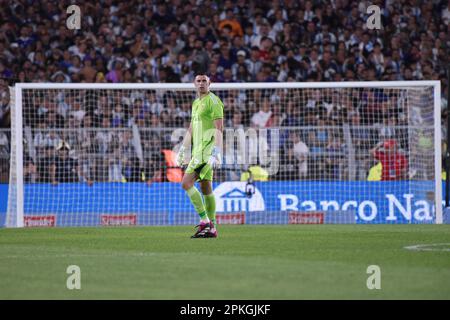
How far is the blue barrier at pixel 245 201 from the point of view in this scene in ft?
68.0

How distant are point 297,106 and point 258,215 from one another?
3.74m

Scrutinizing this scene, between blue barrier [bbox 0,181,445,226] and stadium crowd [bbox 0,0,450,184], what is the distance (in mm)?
2221

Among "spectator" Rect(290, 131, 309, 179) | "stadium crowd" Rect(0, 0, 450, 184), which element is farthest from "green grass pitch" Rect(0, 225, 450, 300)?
"stadium crowd" Rect(0, 0, 450, 184)

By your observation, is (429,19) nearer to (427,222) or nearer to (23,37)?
(427,222)

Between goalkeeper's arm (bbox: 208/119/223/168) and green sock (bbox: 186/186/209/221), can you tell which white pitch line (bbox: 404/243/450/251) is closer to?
goalkeeper's arm (bbox: 208/119/223/168)

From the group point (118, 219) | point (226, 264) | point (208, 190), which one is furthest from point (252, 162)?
point (226, 264)

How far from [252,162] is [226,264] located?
36.7 ft

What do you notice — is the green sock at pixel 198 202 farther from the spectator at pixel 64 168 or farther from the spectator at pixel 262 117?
the spectator at pixel 262 117

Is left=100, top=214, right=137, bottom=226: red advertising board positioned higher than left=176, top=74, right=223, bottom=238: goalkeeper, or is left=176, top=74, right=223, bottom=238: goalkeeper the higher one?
left=176, top=74, right=223, bottom=238: goalkeeper


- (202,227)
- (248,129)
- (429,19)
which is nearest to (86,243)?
(202,227)

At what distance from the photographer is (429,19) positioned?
92.2 ft

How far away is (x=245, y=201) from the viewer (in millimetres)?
21000

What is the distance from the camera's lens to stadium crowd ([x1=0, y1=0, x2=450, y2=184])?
2316 centimetres
